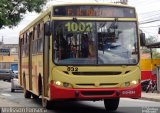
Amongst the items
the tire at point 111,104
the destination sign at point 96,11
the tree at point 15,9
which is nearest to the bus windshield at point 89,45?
the destination sign at point 96,11

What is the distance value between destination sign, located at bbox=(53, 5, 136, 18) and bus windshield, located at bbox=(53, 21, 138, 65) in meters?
0.30

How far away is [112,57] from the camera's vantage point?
14.9 m

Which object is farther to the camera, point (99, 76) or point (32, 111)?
point (32, 111)

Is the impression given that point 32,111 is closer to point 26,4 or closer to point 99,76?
point 99,76

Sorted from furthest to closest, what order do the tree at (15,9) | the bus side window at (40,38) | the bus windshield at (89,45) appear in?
the tree at (15,9) < the bus side window at (40,38) < the bus windshield at (89,45)

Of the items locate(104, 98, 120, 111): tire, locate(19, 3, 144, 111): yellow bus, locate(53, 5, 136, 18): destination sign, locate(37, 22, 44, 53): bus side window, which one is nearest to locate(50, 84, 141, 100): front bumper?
locate(19, 3, 144, 111): yellow bus

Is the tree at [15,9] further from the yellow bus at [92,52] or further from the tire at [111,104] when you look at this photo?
the yellow bus at [92,52]

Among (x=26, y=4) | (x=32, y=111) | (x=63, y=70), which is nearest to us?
A: (x=63, y=70)

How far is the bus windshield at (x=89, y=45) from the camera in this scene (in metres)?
14.8

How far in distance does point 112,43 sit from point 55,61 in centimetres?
178

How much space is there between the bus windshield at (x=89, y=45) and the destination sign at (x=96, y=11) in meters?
0.30

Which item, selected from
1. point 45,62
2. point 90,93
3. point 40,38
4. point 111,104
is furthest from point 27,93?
point 90,93

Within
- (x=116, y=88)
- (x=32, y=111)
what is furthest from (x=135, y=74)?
(x=32, y=111)

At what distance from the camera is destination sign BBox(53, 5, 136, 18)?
49.5ft
